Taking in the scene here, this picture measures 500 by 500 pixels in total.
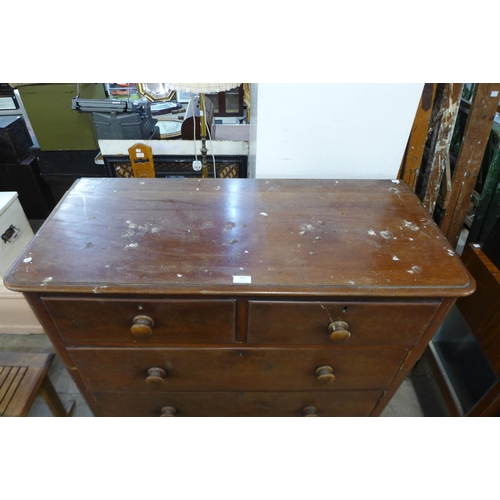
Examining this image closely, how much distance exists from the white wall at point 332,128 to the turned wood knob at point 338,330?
62 cm

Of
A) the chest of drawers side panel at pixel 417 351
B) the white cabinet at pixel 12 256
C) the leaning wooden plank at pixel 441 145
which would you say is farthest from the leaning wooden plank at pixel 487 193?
the white cabinet at pixel 12 256

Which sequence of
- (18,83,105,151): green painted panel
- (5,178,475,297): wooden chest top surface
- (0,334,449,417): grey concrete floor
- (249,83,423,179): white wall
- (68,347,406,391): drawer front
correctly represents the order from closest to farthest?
(5,178,475,297): wooden chest top surface
(68,347,406,391): drawer front
(249,83,423,179): white wall
(0,334,449,417): grey concrete floor
(18,83,105,151): green painted panel

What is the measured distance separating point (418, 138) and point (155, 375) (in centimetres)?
130

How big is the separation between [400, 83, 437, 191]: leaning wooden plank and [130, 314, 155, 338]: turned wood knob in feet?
3.82

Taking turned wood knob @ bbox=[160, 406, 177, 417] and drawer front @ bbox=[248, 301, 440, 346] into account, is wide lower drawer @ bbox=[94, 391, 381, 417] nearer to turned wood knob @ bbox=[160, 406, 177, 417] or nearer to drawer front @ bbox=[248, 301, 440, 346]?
turned wood knob @ bbox=[160, 406, 177, 417]

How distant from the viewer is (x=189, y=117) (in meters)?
1.89

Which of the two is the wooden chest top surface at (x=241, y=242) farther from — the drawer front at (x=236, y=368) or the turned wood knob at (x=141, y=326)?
the drawer front at (x=236, y=368)

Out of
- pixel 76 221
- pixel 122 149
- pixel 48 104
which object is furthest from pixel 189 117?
pixel 76 221

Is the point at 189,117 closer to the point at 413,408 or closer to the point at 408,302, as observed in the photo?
the point at 408,302

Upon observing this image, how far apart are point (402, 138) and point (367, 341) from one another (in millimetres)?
736

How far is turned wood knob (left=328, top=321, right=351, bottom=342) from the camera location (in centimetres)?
89

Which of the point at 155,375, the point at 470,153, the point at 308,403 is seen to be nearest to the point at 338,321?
the point at 308,403

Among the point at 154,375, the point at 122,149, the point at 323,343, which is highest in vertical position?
the point at 122,149

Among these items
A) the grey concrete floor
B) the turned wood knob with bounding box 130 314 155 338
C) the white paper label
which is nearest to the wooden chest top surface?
the white paper label
